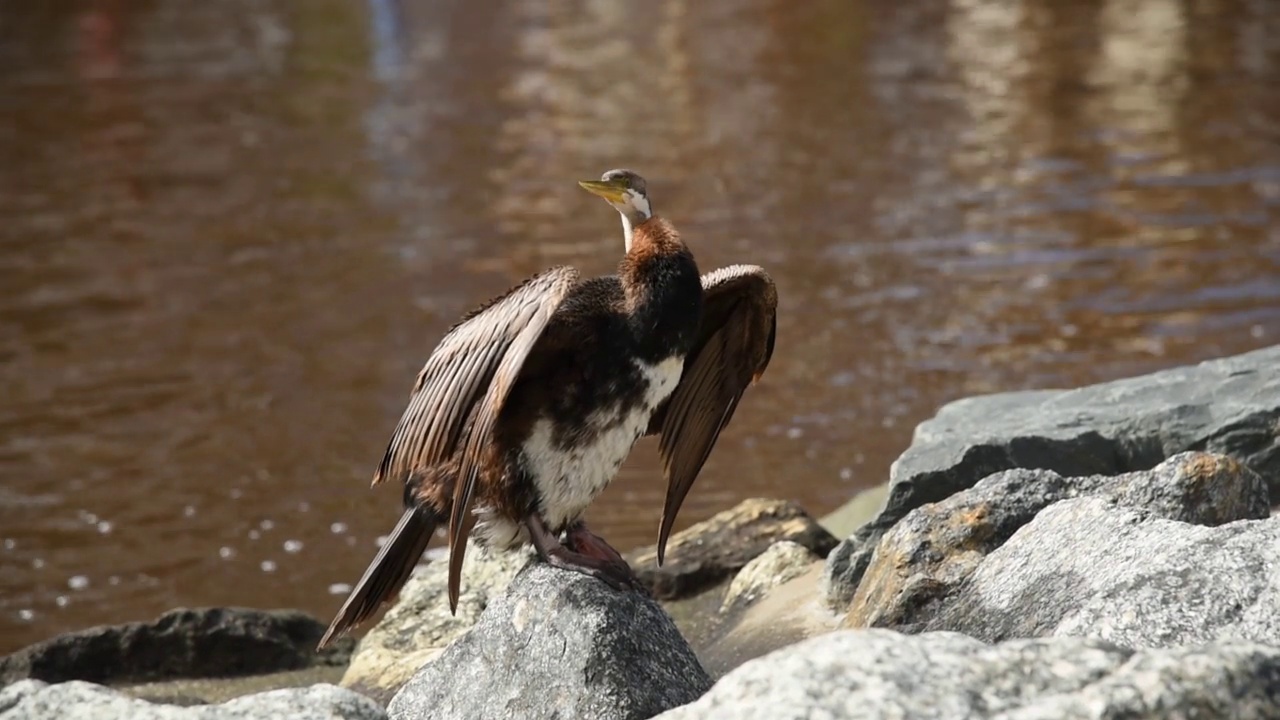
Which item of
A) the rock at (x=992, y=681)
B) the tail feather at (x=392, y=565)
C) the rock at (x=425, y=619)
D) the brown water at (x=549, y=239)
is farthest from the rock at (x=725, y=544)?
the rock at (x=992, y=681)

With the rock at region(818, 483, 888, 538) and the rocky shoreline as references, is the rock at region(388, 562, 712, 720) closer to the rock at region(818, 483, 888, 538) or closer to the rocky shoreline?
the rocky shoreline

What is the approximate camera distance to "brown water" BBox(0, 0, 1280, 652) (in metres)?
9.30

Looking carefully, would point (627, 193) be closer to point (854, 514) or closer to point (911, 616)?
point (911, 616)

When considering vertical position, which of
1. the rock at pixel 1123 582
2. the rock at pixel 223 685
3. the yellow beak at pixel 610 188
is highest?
the yellow beak at pixel 610 188

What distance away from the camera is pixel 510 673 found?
4.68 metres

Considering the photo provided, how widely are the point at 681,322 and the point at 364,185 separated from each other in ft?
38.9

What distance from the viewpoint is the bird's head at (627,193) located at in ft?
16.1

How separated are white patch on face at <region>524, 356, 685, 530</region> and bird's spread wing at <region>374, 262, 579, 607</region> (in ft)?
0.52

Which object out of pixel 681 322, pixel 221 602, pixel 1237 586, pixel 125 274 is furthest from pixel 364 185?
pixel 1237 586

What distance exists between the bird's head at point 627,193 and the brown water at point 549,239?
344 cm

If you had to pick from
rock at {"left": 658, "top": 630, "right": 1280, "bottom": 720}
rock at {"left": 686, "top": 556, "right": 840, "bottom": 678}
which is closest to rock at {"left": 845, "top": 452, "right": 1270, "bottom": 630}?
rock at {"left": 686, "top": 556, "right": 840, "bottom": 678}

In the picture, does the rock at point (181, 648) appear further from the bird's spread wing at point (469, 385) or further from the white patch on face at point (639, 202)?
the white patch on face at point (639, 202)

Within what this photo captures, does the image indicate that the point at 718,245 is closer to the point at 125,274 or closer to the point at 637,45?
the point at 125,274

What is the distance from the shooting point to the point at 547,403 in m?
4.68
